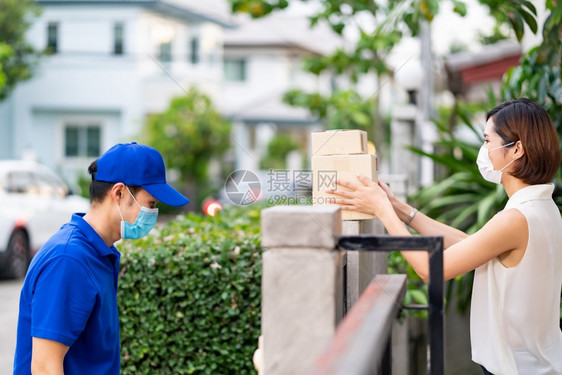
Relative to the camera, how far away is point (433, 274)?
220cm

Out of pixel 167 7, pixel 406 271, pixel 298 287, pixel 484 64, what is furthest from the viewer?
pixel 167 7

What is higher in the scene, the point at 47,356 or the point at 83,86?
the point at 83,86

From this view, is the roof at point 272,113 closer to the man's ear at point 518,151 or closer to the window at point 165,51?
the window at point 165,51

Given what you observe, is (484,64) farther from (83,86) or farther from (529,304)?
(83,86)

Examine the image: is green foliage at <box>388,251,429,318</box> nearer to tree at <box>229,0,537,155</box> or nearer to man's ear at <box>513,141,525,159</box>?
tree at <box>229,0,537,155</box>

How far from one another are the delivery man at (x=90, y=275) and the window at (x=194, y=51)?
26.6 m

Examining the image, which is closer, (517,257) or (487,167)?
(517,257)

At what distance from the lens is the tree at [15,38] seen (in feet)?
73.2

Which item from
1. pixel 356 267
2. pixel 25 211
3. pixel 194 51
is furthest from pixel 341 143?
pixel 194 51

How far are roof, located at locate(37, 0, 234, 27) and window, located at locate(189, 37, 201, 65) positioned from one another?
0.83m

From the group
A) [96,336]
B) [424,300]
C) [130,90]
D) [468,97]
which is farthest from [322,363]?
[130,90]

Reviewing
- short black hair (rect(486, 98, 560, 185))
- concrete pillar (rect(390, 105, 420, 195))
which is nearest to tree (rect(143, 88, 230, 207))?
concrete pillar (rect(390, 105, 420, 195))

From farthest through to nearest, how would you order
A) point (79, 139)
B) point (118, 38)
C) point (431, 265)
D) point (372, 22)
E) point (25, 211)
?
point (118, 38) < point (79, 139) < point (25, 211) < point (372, 22) < point (431, 265)

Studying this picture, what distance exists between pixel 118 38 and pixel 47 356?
25285mm
